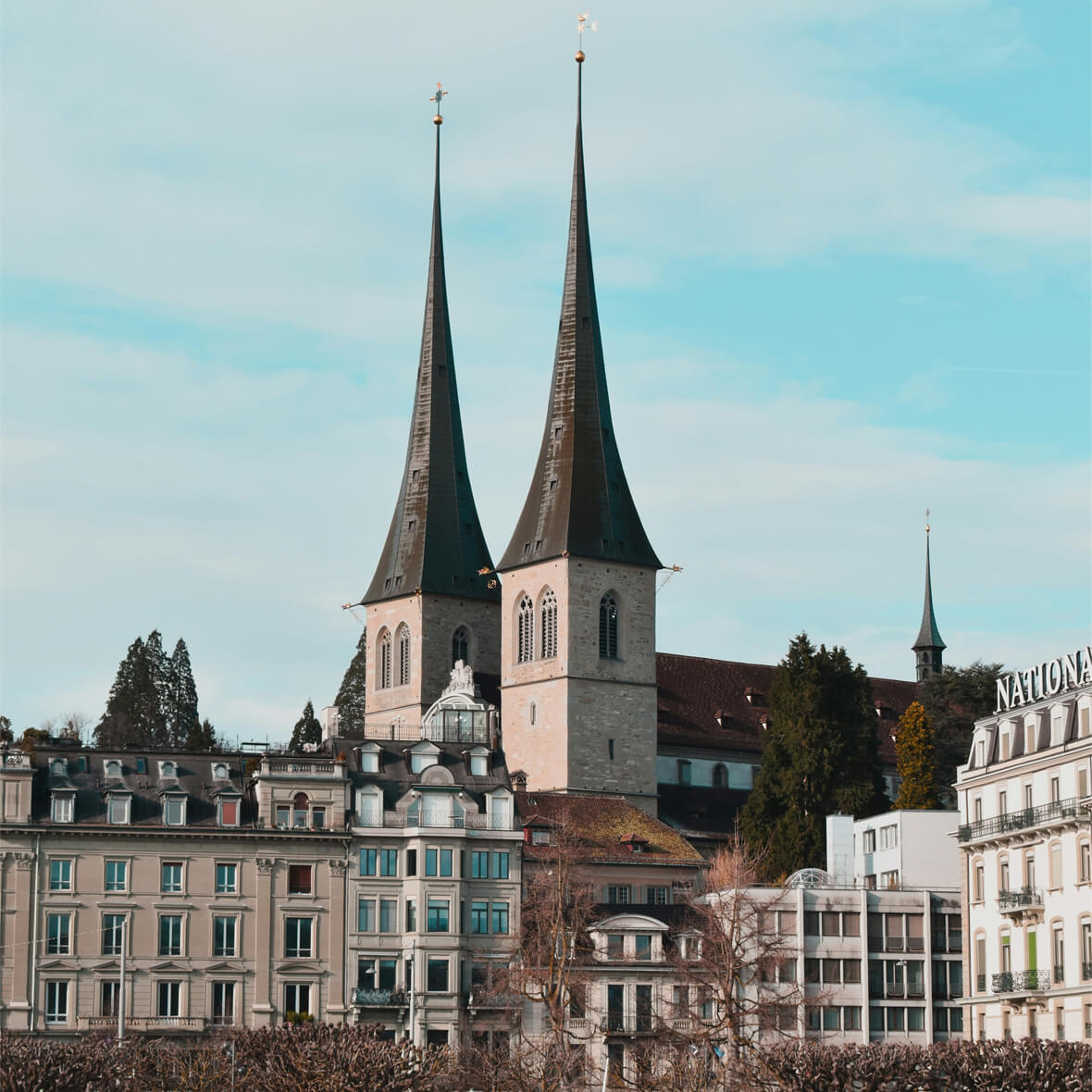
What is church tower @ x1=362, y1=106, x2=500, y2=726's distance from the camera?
158 meters

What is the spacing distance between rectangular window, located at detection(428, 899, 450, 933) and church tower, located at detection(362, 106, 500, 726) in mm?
39603

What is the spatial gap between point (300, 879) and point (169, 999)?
25.4ft

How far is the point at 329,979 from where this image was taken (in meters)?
114

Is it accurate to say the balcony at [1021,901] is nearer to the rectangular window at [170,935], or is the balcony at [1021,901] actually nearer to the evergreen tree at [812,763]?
the evergreen tree at [812,763]

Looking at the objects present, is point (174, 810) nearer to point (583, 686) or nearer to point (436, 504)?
point (583, 686)

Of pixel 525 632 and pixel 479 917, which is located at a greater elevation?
pixel 525 632

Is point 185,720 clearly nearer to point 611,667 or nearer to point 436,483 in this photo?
point 436,483

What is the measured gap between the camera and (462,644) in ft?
522

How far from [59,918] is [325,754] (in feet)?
54.7

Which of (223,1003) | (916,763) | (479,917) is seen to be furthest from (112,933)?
(916,763)

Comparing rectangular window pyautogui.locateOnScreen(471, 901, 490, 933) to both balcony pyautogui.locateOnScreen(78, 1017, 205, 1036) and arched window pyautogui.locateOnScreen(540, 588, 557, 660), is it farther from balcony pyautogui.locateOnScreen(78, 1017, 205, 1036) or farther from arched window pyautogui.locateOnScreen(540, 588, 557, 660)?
arched window pyautogui.locateOnScreen(540, 588, 557, 660)

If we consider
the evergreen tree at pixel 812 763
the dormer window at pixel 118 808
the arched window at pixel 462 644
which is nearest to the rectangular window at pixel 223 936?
the dormer window at pixel 118 808

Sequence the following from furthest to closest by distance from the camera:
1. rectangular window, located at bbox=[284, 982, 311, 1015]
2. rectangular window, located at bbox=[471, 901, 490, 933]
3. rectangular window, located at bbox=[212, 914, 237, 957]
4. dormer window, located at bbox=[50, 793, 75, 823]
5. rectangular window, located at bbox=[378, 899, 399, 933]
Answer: rectangular window, located at bbox=[471, 901, 490, 933] < rectangular window, located at bbox=[378, 899, 399, 933] < dormer window, located at bbox=[50, 793, 75, 823] < rectangular window, located at bbox=[212, 914, 237, 957] < rectangular window, located at bbox=[284, 982, 311, 1015]

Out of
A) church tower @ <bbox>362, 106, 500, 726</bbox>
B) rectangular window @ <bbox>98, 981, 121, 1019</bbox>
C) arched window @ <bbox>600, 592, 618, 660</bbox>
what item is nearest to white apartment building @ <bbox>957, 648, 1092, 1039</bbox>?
rectangular window @ <bbox>98, 981, 121, 1019</bbox>
